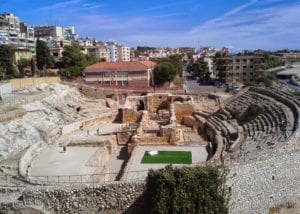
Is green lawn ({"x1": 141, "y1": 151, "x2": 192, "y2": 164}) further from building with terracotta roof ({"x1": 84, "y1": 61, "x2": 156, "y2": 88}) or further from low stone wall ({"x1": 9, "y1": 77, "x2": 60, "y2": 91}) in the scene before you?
building with terracotta roof ({"x1": 84, "y1": 61, "x2": 156, "y2": 88})

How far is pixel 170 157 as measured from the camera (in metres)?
20.8

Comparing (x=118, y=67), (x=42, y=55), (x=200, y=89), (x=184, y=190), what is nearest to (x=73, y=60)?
(x=42, y=55)

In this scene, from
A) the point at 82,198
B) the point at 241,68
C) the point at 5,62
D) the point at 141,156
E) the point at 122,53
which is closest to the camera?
the point at 82,198

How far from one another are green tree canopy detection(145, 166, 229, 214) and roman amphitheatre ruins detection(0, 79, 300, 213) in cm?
89

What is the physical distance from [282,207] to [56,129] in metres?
16.9

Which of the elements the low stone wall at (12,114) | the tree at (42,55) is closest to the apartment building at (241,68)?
the tree at (42,55)

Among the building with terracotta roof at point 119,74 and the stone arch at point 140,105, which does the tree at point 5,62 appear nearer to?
the building with terracotta roof at point 119,74

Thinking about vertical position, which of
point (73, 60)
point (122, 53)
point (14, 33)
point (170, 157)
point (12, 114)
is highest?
point (14, 33)

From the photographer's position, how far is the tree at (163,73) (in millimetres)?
50469

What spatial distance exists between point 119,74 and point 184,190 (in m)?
38.6

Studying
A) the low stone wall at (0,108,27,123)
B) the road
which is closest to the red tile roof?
the road

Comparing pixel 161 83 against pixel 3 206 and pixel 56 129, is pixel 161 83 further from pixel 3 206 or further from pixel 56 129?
Result: pixel 3 206

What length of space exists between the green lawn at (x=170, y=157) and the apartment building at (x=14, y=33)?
46.1 m

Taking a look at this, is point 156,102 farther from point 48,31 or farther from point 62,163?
point 48,31
